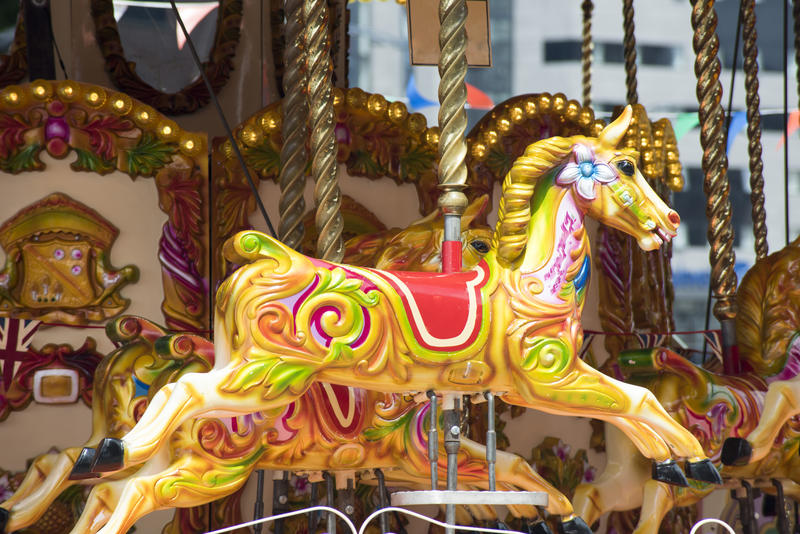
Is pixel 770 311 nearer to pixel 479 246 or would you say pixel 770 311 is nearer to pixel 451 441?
pixel 479 246

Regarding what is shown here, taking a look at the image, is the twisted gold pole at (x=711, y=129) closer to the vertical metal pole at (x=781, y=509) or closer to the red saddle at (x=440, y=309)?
the vertical metal pole at (x=781, y=509)

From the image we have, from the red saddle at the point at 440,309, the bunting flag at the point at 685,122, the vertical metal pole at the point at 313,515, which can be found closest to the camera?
the red saddle at the point at 440,309

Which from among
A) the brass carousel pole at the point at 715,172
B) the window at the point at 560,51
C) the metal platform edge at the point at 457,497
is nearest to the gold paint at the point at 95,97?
the metal platform edge at the point at 457,497

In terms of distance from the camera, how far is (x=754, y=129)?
19.7 feet

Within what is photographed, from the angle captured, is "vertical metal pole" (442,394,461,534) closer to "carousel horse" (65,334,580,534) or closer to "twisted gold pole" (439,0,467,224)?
"carousel horse" (65,334,580,534)

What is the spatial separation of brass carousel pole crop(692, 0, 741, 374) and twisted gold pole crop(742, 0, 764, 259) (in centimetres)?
83

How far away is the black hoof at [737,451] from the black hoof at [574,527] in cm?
71

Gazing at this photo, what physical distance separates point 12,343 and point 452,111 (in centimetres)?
192

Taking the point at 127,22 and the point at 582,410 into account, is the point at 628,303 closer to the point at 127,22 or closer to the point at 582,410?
the point at 582,410

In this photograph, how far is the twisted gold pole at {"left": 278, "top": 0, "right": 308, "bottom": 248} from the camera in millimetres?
4156

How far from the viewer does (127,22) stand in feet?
19.7

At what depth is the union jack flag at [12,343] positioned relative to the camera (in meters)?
4.36

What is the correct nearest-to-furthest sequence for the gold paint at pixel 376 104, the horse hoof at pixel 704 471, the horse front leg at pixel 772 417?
the horse hoof at pixel 704 471
the horse front leg at pixel 772 417
the gold paint at pixel 376 104

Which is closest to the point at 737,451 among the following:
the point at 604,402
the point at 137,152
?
the point at 604,402
